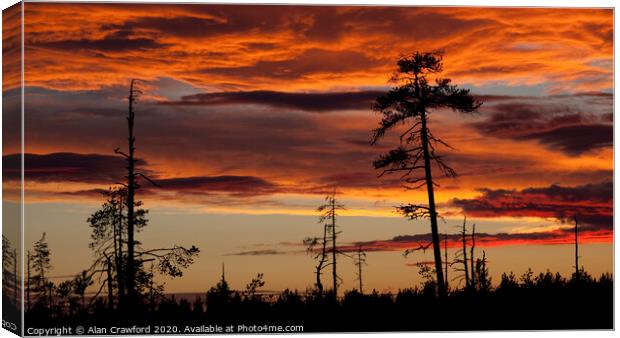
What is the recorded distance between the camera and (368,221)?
1233 inches

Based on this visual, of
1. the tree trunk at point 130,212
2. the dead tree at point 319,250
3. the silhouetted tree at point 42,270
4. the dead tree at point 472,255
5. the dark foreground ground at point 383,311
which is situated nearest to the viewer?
the silhouetted tree at point 42,270

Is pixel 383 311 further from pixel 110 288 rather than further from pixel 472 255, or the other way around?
pixel 110 288

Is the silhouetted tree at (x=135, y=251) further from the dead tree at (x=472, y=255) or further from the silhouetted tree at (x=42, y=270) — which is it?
the dead tree at (x=472, y=255)

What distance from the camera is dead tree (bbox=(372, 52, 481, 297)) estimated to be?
31.6 metres

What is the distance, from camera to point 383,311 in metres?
31.2

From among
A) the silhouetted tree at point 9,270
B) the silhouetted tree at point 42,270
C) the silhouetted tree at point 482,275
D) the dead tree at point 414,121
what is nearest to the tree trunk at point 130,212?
the silhouetted tree at point 42,270

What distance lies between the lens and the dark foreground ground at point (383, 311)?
1199 inches

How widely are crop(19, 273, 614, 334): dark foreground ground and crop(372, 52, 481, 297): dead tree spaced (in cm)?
98

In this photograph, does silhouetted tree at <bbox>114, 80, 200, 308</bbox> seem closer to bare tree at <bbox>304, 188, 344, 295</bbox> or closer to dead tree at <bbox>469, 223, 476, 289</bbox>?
bare tree at <bbox>304, 188, 344, 295</bbox>

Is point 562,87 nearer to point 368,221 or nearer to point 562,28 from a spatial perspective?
point 562,28

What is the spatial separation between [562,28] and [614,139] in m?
2.90

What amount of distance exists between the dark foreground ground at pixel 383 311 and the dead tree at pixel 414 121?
980 mm

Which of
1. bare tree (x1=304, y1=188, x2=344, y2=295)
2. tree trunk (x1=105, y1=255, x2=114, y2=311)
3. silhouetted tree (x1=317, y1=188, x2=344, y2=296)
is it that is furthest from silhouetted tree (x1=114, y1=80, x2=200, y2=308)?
silhouetted tree (x1=317, y1=188, x2=344, y2=296)

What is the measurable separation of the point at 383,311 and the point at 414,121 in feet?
15.0
